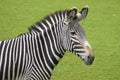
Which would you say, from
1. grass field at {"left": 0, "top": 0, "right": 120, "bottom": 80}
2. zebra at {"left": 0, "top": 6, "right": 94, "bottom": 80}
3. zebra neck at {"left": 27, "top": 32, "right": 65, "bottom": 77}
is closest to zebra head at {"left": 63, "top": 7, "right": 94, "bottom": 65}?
zebra at {"left": 0, "top": 6, "right": 94, "bottom": 80}

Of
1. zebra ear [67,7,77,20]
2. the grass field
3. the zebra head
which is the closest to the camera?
Answer: zebra ear [67,7,77,20]

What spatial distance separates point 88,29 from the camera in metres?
10.7

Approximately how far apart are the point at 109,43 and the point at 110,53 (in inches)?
33.7

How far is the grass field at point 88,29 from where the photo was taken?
24.7 ft

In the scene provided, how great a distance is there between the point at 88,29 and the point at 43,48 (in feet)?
20.4

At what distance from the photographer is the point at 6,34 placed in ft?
31.5

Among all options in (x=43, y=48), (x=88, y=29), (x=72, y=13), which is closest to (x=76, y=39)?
(x=72, y=13)

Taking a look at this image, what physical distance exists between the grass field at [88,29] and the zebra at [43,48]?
8.17 feet

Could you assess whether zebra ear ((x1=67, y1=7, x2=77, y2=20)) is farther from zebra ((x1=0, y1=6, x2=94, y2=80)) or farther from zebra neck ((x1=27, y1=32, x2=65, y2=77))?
zebra neck ((x1=27, y1=32, x2=65, y2=77))

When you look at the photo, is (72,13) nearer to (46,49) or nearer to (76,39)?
(76,39)

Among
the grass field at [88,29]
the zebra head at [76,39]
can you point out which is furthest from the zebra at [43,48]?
the grass field at [88,29]

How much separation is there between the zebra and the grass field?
249cm

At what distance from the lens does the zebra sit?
14.8 feet

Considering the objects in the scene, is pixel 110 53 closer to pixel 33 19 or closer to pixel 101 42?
Answer: pixel 101 42
